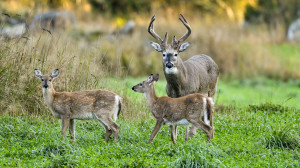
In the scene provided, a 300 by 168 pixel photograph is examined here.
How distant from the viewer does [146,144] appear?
814cm

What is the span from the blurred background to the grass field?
27.4 inches

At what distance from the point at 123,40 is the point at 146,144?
1305 centimetres

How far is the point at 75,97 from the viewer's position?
856 centimetres

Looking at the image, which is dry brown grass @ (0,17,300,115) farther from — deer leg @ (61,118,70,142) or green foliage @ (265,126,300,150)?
green foliage @ (265,126,300,150)

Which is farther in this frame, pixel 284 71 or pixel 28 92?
pixel 284 71

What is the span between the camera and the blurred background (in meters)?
10.4

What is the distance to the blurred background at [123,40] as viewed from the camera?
10.4 metres

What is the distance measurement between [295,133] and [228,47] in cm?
1195

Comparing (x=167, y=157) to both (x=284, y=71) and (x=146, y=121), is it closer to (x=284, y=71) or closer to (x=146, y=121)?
(x=146, y=121)

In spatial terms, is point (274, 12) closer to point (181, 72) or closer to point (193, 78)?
point (193, 78)

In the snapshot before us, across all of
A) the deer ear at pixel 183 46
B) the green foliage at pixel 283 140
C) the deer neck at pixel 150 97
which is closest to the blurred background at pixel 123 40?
the deer ear at pixel 183 46

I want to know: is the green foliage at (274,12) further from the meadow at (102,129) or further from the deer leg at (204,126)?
the deer leg at (204,126)

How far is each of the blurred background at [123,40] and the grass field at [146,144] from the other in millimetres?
696

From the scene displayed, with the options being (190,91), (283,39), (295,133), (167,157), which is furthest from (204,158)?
(283,39)
